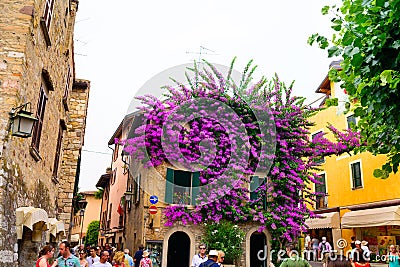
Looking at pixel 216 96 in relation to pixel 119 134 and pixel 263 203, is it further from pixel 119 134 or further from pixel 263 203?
pixel 119 134

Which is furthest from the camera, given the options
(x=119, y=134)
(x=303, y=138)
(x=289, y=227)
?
(x=119, y=134)

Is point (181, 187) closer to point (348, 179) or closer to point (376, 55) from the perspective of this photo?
point (348, 179)

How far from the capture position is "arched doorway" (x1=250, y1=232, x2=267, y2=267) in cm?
1793

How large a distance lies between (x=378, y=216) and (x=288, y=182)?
522 cm

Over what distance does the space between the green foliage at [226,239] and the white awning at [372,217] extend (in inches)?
277

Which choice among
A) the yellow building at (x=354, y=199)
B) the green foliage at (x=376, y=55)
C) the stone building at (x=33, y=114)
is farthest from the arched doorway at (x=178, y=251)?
the green foliage at (x=376, y=55)

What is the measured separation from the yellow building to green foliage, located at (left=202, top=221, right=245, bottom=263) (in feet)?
18.1

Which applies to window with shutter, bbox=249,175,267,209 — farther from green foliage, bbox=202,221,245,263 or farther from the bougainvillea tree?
green foliage, bbox=202,221,245,263

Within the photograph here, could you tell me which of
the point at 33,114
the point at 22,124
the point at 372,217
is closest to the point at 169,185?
the point at 33,114

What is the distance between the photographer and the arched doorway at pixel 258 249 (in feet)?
58.8

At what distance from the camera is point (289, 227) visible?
667 inches

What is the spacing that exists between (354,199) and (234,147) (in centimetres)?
937

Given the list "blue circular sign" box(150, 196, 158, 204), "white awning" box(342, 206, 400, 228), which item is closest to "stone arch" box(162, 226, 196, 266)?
"blue circular sign" box(150, 196, 158, 204)

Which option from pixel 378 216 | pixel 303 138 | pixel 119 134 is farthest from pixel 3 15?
pixel 119 134
